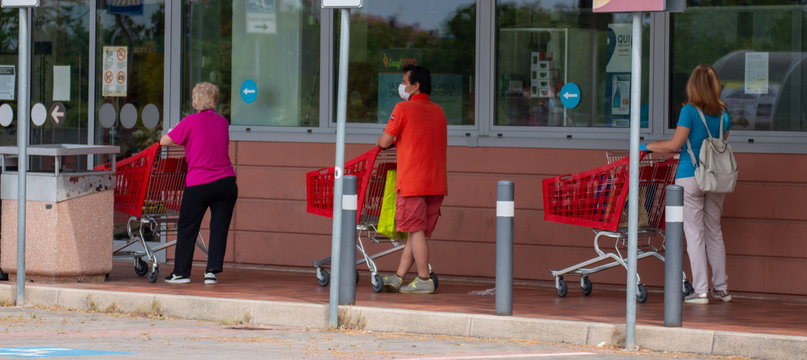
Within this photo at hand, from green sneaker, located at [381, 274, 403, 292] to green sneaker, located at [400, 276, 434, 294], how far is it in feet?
0.19

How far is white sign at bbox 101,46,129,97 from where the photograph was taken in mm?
13555

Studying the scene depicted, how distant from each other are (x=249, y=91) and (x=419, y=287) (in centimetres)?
333

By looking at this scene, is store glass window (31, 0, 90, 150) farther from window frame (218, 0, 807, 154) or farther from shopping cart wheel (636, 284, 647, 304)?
shopping cart wheel (636, 284, 647, 304)

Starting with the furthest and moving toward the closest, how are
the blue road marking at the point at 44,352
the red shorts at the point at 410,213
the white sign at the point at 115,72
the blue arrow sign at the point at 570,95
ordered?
the white sign at the point at 115,72
the blue arrow sign at the point at 570,95
the red shorts at the point at 410,213
the blue road marking at the point at 44,352

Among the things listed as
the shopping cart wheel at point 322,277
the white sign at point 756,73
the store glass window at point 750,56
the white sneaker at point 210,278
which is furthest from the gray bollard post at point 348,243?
the white sign at point 756,73

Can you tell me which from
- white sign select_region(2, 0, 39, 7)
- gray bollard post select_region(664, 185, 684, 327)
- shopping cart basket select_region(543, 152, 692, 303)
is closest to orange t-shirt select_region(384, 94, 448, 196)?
shopping cart basket select_region(543, 152, 692, 303)

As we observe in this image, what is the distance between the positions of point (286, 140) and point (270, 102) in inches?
20.1

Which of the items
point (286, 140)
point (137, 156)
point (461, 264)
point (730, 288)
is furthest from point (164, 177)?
point (730, 288)

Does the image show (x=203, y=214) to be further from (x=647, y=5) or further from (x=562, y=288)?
(x=647, y=5)

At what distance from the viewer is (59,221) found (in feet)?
35.5

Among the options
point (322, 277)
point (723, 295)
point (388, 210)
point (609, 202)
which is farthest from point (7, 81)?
point (723, 295)

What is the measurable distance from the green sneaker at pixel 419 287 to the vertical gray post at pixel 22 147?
2970 millimetres

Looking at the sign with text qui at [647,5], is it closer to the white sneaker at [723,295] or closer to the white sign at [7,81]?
the white sneaker at [723,295]

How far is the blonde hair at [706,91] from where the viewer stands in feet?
33.2
